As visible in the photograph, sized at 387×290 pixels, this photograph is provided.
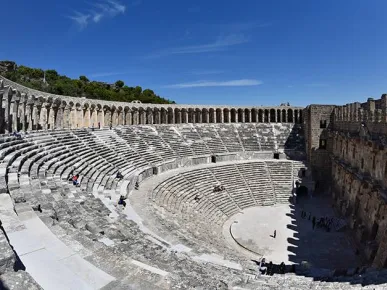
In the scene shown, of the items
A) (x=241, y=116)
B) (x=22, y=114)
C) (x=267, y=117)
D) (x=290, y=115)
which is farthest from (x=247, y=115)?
(x=22, y=114)

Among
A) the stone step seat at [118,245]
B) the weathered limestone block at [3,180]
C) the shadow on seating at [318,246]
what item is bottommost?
the shadow on seating at [318,246]

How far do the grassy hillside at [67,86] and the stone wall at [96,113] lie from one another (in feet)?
49.0

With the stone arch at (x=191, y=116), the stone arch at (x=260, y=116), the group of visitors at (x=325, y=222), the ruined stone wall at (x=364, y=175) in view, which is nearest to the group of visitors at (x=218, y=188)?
the group of visitors at (x=325, y=222)

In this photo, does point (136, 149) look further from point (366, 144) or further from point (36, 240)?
point (36, 240)

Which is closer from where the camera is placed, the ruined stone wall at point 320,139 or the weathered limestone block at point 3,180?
the weathered limestone block at point 3,180

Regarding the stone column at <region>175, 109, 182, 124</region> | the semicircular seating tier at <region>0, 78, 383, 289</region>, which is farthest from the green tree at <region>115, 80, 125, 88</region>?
the semicircular seating tier at <region>0, 78, 383, 289</region>

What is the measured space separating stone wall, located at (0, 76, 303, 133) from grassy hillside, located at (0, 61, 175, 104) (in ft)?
49.0

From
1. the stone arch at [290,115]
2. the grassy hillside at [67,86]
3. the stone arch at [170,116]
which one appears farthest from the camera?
the grassy hillside at [67,86]

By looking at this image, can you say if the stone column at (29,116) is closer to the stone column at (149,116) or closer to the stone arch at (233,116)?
the stone column at (149,116)

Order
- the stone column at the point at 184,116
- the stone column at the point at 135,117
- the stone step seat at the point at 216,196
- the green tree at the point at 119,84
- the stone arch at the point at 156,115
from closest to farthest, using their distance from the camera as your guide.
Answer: the stone step seat at the point at 216,196, the stone column at the point at 135,117, the stone arch at the point at 156,115, the stone column at the point at 184,116, the green tree at the point at 119,84

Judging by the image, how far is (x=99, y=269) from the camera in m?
5.03

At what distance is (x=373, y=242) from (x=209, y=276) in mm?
12019

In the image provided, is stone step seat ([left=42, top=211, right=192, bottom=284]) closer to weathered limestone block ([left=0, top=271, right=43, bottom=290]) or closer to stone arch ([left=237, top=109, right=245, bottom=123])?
weathered limestone block ([left=0, top=271, right=43, bottom=290])

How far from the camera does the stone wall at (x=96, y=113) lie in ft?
64.7
